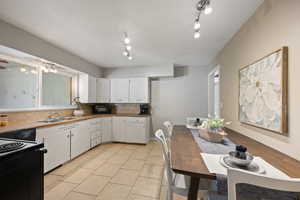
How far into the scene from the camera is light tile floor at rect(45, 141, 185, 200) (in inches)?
69.0

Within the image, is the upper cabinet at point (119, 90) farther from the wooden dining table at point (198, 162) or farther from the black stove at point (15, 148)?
the wooden dining table at point (198, 162)

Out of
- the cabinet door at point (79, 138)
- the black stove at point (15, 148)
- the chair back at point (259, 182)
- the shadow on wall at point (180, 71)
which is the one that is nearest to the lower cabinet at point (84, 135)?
the cabinet door at point (79, 138)

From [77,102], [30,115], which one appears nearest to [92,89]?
[77,102]

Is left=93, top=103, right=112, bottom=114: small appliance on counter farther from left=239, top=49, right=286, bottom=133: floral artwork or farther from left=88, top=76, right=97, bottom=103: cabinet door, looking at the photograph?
left=239, top=49, right=286, bottom=133: floral artwork

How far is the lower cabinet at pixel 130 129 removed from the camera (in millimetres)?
3848

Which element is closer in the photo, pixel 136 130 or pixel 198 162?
pixel 198 162

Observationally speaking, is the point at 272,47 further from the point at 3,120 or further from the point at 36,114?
the point at 36,114

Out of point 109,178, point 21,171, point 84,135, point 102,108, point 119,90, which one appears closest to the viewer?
point 21,171

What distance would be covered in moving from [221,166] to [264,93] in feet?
3.32

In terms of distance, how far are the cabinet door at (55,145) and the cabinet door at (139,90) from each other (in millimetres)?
2023

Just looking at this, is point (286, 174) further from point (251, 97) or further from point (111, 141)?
point (111, 141)

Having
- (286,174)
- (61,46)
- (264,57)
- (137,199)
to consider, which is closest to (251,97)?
(264,57)

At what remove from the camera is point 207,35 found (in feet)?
7.29

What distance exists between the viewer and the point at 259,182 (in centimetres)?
55
